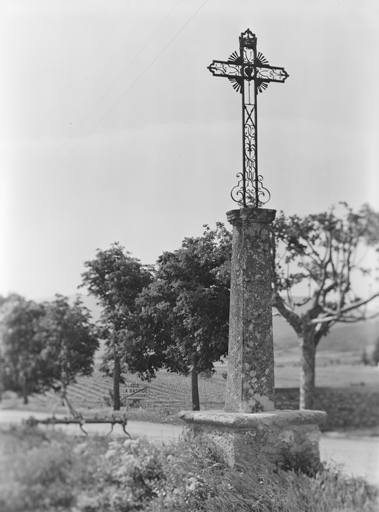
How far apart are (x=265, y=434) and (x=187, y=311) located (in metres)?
1.14

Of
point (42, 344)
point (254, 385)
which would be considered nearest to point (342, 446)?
point (254, 385)

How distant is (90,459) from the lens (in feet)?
19.8

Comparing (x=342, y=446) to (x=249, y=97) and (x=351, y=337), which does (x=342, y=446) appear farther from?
(x=249, y=97)

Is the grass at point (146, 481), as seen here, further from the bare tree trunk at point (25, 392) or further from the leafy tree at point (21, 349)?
the leafy tree at point (21, 349)

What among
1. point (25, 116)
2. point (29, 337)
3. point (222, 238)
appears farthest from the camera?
point (222, 238)

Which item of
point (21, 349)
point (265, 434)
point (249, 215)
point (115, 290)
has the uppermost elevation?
point (249, 215)

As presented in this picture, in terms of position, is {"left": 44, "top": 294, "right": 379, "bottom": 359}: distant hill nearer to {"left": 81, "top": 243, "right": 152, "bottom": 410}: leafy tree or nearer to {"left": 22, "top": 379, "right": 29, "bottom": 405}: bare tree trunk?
{"left": 81, "top": 243, "right": 152, "bottom": 410}: leafy tree

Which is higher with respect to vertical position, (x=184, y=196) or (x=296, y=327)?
(x=184, y=196)

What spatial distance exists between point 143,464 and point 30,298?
155 cm

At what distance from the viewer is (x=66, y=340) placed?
19.8 feet

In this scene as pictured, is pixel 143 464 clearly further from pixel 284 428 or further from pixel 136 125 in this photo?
pixel 136 125

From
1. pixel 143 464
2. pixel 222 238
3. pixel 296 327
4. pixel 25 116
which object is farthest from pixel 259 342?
pixel 25 116

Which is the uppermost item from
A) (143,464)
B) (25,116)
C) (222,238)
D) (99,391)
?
(25,116)

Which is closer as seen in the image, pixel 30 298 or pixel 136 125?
pixel 30 298
